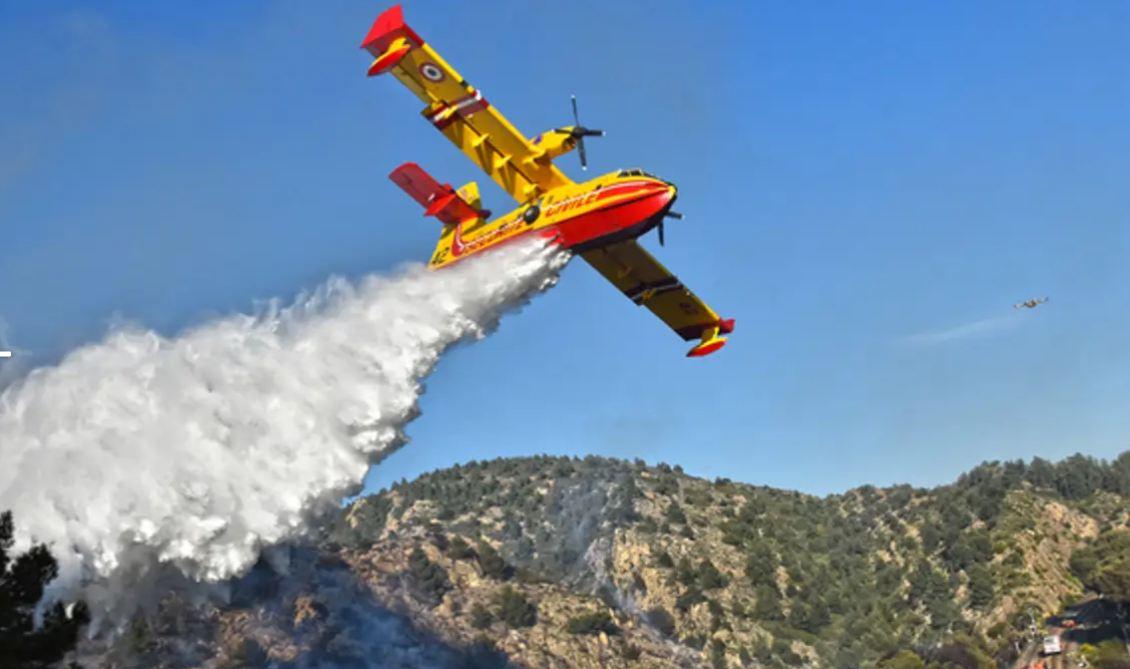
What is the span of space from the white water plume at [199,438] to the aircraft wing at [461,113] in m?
3.52

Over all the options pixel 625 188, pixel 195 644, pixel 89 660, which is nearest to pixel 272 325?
pixel 625 188

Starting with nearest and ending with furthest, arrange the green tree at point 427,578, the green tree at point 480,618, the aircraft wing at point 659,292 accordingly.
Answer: the aircraft wing at point 659,292
the green tree at point 480,618
the green tree at point 427,578

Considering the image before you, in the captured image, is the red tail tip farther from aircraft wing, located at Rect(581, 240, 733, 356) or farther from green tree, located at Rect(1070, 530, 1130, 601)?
green tree, located at Rect(1070, 530, 1130, 601)

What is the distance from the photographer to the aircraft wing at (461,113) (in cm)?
3312

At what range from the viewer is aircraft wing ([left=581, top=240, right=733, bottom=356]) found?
36.8 meters

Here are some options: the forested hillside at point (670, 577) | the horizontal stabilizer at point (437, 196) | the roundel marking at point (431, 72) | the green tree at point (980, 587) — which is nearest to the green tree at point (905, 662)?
the forested hillside at point (670, 577)

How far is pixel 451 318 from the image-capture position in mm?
33156

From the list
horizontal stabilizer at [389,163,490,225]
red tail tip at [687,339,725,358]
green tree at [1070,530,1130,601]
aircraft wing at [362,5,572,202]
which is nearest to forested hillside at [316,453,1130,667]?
green tree at [1070,530,1130,601]

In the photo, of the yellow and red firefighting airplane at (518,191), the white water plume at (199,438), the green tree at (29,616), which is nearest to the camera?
the green tree at (29,616)

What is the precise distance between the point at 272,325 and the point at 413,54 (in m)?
9.38

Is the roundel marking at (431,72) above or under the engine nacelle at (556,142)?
above

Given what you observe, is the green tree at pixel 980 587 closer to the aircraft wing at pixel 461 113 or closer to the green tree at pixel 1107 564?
the green tree at pixel 1107 564

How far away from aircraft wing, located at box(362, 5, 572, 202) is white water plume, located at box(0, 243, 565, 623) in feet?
11.5

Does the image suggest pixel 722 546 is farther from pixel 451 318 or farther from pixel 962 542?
pixel 451 318
